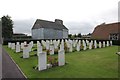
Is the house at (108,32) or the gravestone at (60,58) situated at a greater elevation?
the house at (108,32)

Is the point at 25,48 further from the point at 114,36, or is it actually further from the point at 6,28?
the point at 6,28

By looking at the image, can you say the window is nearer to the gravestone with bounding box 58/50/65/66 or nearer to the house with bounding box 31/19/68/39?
the house with bounding box 31/19/68/39

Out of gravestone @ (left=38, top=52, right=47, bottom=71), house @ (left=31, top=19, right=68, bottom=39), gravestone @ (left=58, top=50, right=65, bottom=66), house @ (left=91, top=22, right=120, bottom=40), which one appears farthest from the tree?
gravestone @ (left=38, top=52, right=47, bottom=71)

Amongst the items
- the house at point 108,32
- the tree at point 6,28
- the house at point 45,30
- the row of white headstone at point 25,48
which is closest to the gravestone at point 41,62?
the row of white headstone at point 25,48

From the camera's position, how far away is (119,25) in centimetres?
3603

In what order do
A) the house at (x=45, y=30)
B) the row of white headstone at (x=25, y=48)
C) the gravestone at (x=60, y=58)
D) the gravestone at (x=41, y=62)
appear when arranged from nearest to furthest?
the gravestone at (x=41, y=62), the gravestone at (x=60, y=58), the row of white headstone at (x=25, y=48), the house at (x=45, y=30)

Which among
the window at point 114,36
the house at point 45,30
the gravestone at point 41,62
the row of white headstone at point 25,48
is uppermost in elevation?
the house at point 45,30

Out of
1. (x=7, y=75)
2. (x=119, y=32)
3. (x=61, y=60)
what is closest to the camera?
(x=7, y=75)

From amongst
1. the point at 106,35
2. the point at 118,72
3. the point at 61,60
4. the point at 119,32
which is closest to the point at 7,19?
the point at 106,35

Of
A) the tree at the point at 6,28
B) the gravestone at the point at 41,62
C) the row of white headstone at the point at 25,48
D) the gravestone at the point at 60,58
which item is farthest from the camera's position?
the tree at the point at 6,28

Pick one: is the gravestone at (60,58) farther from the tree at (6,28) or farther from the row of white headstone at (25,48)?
the tree at (6,28)

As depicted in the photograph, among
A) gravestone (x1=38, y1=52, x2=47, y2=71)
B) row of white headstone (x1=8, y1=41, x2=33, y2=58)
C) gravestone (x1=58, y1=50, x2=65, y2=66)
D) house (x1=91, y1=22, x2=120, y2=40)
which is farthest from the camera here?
house (x1=91, y1=22, x2=120, y2=40)

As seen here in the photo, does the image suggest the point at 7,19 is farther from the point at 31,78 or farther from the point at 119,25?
the point at 31,78

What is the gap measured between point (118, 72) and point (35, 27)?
157 feet
